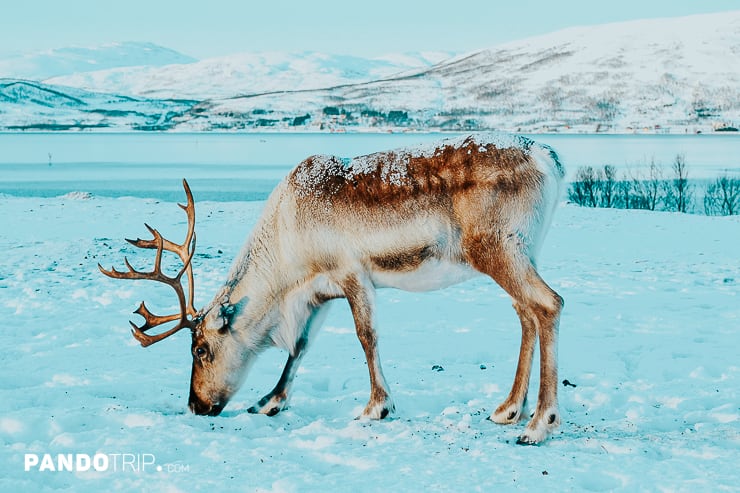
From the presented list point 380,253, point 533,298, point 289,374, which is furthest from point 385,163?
point 289,374

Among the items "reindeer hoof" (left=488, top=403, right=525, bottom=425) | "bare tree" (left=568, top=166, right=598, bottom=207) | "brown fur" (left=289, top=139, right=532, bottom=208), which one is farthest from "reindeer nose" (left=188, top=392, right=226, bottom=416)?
"bare tree" (left=568, top=166, right=598, bottom=207)

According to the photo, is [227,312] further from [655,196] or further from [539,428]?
[655,196]

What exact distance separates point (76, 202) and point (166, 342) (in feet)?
55.7

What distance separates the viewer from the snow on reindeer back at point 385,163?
6125 mm

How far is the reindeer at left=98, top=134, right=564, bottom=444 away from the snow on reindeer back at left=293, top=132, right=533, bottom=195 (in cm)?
1

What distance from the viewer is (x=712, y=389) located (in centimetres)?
698

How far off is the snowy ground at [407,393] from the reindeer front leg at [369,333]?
144 mm

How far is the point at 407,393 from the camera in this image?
6.93 m

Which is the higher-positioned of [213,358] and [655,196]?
[213,358]

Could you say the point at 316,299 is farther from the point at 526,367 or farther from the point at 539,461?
the point at 539,461

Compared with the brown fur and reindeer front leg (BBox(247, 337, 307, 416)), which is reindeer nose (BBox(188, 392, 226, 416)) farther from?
the brown fur

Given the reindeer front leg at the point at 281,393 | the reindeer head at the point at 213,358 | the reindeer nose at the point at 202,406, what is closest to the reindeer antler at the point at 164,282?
the reindeer head at the point at 213,358

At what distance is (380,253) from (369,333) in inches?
26.0

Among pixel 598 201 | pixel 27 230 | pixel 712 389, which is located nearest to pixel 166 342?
pixel 712 389
